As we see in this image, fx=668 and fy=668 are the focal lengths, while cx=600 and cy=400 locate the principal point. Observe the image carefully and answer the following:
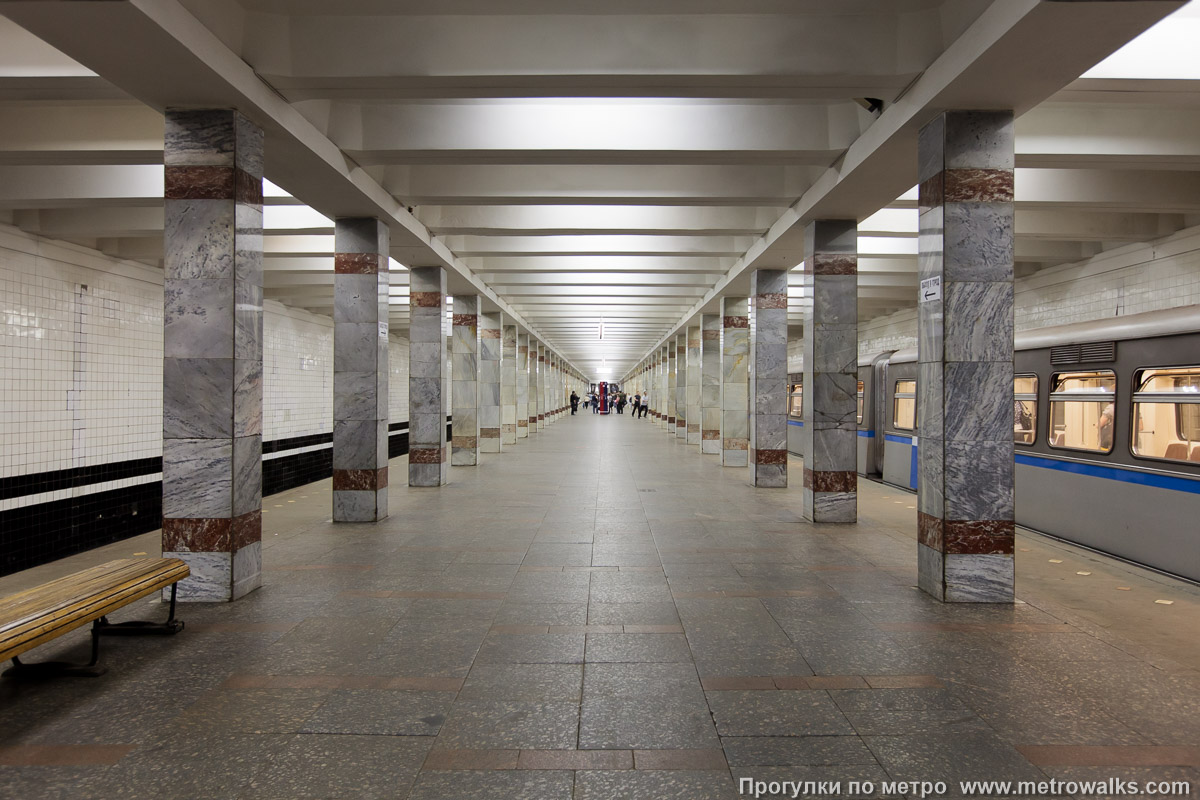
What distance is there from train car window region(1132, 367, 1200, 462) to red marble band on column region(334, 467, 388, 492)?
28.1 ft

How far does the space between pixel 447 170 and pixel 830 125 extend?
14.8 feet

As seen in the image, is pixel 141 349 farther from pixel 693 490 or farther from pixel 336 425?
pixel 693 490

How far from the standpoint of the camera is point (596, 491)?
37.2 ft

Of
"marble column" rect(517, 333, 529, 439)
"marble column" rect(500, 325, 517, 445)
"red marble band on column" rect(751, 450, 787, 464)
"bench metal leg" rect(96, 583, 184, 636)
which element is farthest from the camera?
"marble column" rect(517, 333, 529, 439)

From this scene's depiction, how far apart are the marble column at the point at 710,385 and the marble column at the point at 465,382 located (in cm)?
633

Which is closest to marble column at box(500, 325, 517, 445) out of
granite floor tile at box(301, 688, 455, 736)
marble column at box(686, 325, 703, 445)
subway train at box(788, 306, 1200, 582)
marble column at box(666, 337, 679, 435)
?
marble column at box(686, 325, 703, 445)

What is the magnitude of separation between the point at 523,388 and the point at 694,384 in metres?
7.23

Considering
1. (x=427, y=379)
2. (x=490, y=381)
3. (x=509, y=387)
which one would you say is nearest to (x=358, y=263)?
(x=427, y=379)

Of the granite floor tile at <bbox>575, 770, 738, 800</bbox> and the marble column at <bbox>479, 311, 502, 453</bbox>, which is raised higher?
the marble column at <bbox>479, 311, 502, 453</bbox>

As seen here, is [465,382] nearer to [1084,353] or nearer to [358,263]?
[358,263]

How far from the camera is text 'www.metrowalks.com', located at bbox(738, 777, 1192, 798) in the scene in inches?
108

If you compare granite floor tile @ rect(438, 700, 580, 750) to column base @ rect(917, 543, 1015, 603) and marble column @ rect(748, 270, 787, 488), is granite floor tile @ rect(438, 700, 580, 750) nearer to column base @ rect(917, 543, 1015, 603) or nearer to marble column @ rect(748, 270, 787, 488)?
column base @ rect(917, 543, 1015, 603)

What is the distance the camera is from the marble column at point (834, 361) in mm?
8789

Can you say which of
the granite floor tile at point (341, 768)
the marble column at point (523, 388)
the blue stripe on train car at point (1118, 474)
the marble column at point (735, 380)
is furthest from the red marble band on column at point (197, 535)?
the marble column at point (523, 388)
